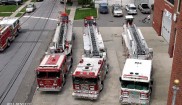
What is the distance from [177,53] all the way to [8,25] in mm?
26469

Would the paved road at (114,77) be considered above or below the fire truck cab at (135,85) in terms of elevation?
below

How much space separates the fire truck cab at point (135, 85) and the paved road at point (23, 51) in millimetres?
8108

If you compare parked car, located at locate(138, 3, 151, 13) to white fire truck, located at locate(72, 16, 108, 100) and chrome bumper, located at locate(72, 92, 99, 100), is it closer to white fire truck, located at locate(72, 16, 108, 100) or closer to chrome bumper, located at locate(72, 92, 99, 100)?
white fire truck, located at locate(72, 16, 108, 100)

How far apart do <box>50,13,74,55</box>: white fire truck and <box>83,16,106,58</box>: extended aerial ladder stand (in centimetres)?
170

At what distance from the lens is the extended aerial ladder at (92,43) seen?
24875 millimetres

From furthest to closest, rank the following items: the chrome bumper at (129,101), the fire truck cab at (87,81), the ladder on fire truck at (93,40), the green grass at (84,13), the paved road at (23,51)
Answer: the green grass at (84,13)
the ladder on fire truck at (93,40)
the paved road at (23,51)
the fire truck cab at (87,81)
the chrome bumper at (129,101)

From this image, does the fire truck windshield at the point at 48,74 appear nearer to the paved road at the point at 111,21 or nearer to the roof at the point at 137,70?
the roof at the point at 137,70

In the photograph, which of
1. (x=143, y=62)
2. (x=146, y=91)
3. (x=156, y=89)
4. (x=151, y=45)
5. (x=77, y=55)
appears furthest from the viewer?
(x=151, y=45)

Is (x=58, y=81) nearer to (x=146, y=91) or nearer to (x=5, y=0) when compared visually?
(x=146, y=91)

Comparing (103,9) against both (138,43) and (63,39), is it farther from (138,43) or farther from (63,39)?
(138,43)

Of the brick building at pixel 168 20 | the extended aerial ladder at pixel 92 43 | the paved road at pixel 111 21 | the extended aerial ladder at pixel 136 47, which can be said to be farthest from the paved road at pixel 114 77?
the paved road at pixel 111 21

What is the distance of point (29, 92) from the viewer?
76.7ft

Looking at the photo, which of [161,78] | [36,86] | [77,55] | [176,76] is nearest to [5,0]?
[77,55]

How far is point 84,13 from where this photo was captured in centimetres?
5044
